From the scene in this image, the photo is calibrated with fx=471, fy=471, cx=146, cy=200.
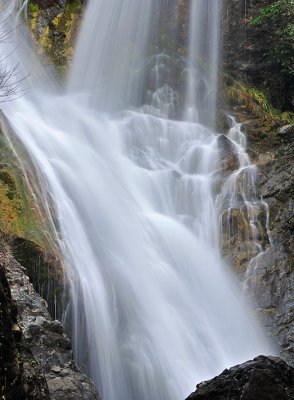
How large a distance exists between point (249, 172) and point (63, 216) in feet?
20.7

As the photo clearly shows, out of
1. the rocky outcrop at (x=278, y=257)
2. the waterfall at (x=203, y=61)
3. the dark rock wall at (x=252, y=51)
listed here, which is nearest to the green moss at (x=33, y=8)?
the waterfall at (x=203, y=61)

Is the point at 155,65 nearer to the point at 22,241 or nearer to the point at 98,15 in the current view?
the point at 98,15

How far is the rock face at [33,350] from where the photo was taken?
408cm

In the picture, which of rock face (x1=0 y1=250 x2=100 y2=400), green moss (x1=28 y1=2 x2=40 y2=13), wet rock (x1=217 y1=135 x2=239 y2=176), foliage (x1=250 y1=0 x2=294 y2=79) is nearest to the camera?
rock face (x1=0 y1=250 x2=100 y2=400)

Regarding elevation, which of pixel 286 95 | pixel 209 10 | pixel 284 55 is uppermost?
pixel 209 10

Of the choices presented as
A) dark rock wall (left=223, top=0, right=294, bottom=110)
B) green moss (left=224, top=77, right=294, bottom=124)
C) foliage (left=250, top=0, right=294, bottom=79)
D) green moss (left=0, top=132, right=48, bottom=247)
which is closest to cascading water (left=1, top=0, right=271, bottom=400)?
green moss (left=0, top=132, right=48, bottom=247)

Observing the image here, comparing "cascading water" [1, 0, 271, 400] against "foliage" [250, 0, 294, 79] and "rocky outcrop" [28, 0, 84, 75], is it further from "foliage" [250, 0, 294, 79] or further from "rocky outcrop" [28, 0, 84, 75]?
"foliage" [250, 0, 294, 79]

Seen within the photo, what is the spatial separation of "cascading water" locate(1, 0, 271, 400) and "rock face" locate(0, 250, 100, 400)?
1.28 meters

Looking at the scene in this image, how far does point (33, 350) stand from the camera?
611 cm

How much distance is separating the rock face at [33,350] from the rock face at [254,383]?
5.09 ft

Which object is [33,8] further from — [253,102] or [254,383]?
[254,383]

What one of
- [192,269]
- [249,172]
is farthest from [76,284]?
[249,172]

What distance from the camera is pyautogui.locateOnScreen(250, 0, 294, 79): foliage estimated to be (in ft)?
56.0

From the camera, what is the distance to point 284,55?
58.7 ft
